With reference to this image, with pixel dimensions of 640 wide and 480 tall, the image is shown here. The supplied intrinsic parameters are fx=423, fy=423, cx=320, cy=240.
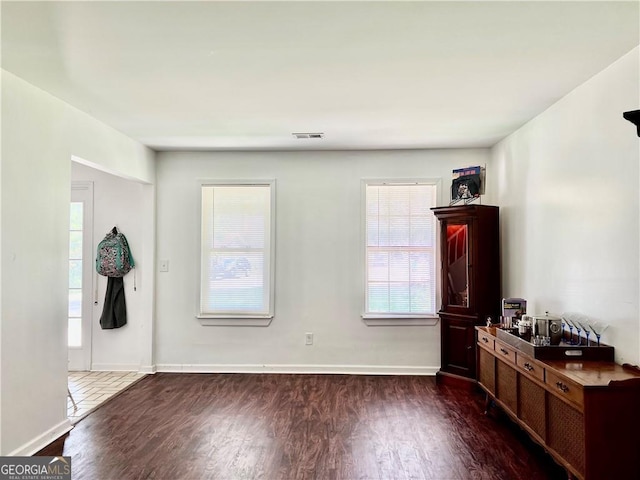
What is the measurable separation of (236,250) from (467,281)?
98.9 inches

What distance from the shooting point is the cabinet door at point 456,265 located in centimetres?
420

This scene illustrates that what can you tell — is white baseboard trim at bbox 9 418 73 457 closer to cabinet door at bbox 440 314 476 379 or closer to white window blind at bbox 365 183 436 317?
white window blind at bbox 365 183 436 317

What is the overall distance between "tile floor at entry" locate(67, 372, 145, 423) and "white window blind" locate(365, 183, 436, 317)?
2706 mm

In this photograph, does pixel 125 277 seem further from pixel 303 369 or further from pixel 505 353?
pixel 505 353

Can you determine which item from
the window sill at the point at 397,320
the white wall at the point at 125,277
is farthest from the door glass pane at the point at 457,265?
the white wall at the point at 125,277

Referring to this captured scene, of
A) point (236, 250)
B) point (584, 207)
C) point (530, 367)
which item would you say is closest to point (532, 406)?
point (530, 367)

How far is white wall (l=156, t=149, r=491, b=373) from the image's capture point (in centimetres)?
473

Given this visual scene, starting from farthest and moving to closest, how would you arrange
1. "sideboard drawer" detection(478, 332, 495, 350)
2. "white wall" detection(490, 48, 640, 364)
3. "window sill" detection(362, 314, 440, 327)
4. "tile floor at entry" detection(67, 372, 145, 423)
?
"window sill" detection(362, 314, 440, 327)
"tile floor at entry" detection(67, 372, 145, 423)
"sideboard drawer" detection(478, 332, 495, 350)
"white wall" detection(490, 48, 640, 364)

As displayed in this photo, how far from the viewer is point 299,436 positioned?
3105mm

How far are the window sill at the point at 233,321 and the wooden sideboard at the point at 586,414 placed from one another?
279cm

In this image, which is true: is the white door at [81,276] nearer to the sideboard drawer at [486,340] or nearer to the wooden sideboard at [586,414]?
the sideboard drawer at [486,340]

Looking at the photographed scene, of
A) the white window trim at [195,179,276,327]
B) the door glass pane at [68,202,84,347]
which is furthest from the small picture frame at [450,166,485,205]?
the door glass pane at [68,202,84,347]

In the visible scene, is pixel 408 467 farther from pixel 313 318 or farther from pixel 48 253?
pixel 48 253

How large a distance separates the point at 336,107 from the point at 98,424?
3133mm
